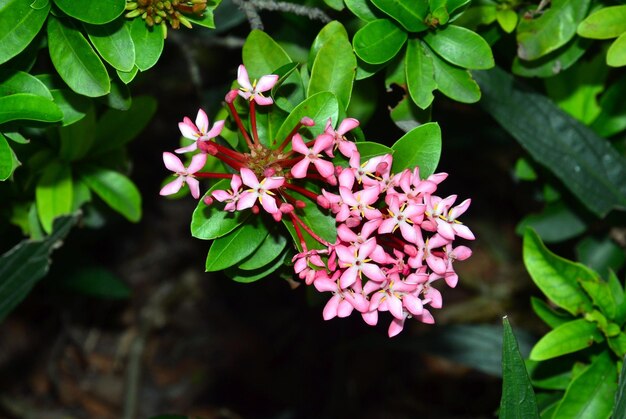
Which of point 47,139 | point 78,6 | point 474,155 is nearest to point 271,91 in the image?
point 78,6

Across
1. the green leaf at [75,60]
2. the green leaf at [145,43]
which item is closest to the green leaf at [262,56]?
the green leaf at [145,43]

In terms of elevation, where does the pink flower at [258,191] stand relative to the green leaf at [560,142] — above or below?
above

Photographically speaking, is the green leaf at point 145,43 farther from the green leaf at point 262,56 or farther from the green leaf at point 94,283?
the green leaf at point 94,283

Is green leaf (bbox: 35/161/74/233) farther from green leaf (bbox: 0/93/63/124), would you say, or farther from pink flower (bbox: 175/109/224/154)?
pink flower (bbox: 175/109/224/154)

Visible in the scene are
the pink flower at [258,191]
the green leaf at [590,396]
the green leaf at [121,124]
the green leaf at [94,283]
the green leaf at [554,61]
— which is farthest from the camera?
the green leaf at [94,283]

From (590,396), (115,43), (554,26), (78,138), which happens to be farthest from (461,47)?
(78,138)
